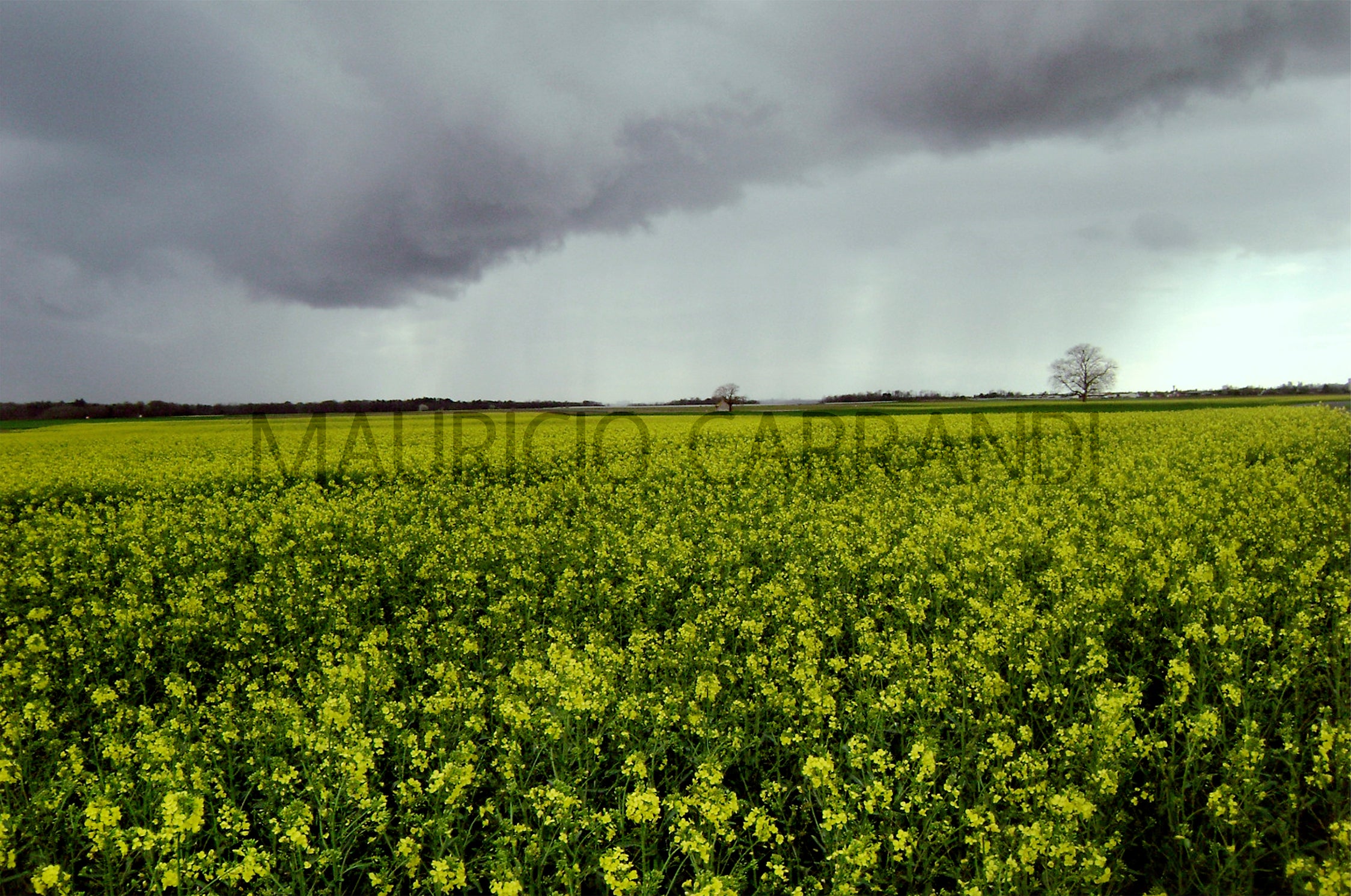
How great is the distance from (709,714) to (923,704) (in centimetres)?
192

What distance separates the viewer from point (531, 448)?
1038 inches

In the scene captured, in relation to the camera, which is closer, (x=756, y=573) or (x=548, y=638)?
(x=548, y=638)

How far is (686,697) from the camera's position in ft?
20.2

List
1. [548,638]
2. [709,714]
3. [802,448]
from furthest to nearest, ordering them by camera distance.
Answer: [802,448] < [548,638] < [709,714]

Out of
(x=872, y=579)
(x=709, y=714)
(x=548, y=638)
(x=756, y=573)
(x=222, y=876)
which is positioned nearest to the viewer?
(x=222, y=876)

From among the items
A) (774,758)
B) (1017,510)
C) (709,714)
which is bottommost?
(774,758)

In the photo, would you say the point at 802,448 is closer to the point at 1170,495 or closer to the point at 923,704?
the point at 1170,495

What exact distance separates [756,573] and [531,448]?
1723cm

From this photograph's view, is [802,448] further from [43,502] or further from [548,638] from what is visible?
[43,502]

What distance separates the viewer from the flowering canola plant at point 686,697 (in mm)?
4578

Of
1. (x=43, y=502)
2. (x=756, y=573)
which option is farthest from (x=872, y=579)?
(x=43, y=502)

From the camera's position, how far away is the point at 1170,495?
49.3 ft

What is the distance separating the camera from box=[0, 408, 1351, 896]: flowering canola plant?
15.0 feet

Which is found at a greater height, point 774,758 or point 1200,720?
point 1200,720
